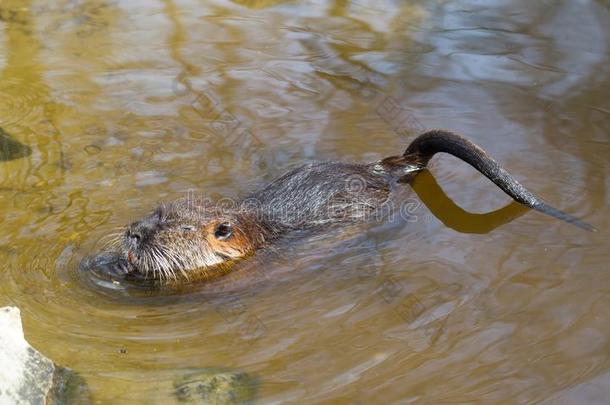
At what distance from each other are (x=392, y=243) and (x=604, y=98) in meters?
2.69

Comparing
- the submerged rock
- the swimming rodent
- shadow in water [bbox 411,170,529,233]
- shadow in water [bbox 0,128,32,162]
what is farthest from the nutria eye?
shadow in water [bbox 0,128,32,162]

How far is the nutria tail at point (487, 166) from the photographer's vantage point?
212 inches

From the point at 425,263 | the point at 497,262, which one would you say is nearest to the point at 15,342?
the point at 425,263

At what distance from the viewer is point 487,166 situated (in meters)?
5.38

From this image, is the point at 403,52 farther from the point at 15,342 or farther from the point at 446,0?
the point at 15,342

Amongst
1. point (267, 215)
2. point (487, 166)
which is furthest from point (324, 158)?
point (487, 166)

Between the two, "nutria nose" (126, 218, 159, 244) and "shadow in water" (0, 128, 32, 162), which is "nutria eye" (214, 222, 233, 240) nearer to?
"nutria nose" (126, 218, 159, 244)

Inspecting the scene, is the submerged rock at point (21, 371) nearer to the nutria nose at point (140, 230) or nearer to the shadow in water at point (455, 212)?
the nutria nose at point (140, 230)

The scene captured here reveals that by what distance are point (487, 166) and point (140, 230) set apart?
2226 millimetres

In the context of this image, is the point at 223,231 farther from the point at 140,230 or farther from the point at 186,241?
the point at 140,230

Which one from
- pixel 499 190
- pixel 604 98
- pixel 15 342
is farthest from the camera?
pixel 604 98

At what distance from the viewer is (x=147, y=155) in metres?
6.29

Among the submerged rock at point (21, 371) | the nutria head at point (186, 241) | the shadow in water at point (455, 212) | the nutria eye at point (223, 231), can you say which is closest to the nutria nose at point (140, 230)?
the nutria head at point (186, 241)

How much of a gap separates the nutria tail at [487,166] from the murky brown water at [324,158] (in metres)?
0.09
